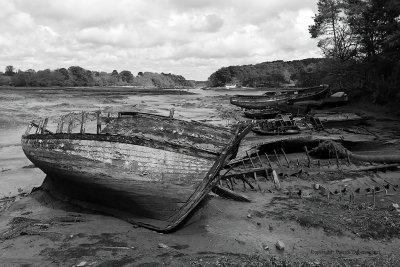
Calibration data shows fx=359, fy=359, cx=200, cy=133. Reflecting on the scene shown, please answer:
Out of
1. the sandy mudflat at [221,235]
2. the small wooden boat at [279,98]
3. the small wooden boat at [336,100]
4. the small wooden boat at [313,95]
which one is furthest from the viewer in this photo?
the small wooden boat at [279,98]

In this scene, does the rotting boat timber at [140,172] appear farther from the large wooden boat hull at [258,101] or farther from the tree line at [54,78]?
the tree line at [54,78]

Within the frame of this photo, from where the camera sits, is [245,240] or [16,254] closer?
[16,254]

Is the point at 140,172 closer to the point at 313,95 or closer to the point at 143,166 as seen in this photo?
the point at 143,166

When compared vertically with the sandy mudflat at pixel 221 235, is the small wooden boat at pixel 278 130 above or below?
above

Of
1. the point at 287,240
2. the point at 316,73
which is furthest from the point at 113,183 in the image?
the point at 316,73

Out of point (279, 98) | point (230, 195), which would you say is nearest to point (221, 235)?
point (230, 195)

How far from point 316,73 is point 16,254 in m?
44.1

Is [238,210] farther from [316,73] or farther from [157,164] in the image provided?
[316,73]

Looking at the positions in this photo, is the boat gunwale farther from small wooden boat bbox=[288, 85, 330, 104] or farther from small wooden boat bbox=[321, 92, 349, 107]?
small wooden boat bbox=[288, 85, 330, 104]

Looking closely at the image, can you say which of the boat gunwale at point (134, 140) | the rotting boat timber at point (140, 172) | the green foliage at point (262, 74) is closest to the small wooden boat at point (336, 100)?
the rotting boat timber at point (140, 172)

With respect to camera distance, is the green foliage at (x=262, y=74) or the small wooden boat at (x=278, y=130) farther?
the green foliage at (x=262, y=74)

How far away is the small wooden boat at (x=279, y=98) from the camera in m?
33.4

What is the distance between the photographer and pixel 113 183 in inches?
Answer: 294

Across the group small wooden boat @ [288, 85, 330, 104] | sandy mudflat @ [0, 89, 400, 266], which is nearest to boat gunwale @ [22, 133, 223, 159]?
sandy mudflat @ [0, 89, 400, 266]
